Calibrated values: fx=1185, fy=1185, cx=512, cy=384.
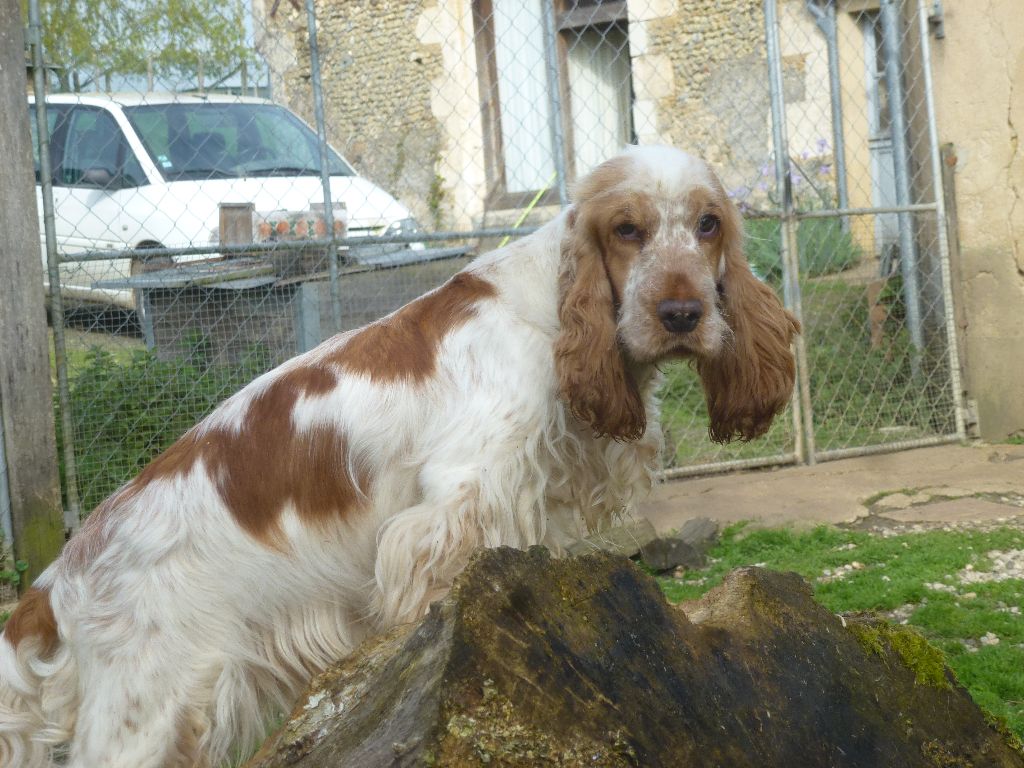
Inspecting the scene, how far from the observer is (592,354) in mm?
2881

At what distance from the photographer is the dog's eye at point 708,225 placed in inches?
116

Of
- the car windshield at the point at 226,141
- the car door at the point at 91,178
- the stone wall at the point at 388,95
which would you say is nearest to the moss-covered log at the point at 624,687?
the car door at the point at 91,178

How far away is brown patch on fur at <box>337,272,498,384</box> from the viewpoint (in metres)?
3.01

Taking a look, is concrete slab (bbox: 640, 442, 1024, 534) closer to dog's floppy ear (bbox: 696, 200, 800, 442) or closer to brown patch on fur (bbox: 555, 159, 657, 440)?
dog's floppy ear (bbox: 696, 200, 800, 442)

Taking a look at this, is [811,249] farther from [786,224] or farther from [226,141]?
[226,141]

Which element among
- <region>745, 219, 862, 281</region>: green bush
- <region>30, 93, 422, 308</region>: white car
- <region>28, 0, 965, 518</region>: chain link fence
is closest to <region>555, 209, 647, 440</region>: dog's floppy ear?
<region>28, 0, 965, 518</region>: chain link fence

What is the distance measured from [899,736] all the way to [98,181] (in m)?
6.53

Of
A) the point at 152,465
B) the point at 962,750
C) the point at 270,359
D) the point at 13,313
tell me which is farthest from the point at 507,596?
the point at 270,359

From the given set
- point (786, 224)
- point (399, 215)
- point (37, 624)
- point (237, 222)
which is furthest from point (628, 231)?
point (399, 215)

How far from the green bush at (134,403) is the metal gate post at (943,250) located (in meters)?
4.19

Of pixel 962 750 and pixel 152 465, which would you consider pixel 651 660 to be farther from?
pixel 152 465

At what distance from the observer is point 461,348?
3.01 m

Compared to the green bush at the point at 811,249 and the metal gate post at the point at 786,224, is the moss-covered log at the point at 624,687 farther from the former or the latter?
the green bush at the point at 811,249

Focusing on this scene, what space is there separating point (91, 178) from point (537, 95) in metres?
6.51
